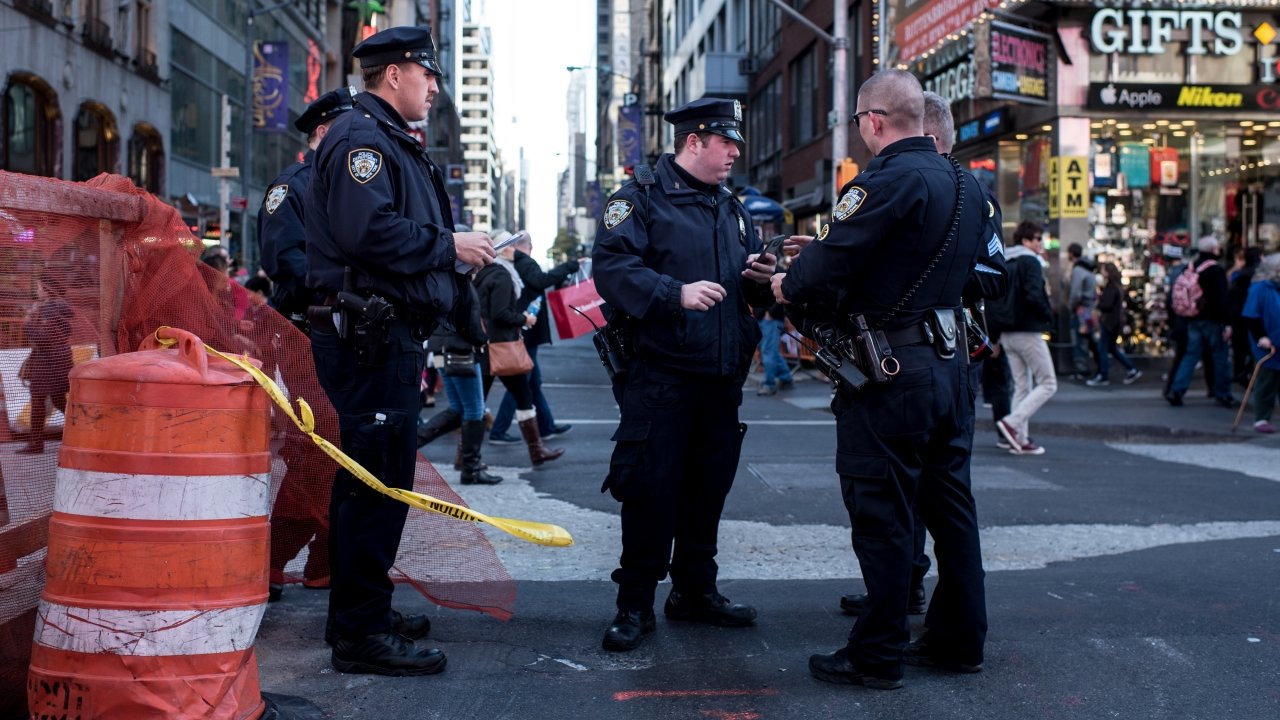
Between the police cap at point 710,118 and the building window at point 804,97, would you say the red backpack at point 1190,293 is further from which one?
the building window at point 804,97

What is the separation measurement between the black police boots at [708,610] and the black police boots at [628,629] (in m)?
0.26

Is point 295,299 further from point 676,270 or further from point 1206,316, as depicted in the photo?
point 1206,316

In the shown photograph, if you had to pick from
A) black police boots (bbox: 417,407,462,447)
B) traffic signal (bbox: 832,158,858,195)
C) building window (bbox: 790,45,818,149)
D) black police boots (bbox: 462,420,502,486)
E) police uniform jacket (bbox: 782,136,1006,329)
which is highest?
building window (bbox: 790,45,818,149)

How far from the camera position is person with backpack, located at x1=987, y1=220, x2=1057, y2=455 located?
1037cm

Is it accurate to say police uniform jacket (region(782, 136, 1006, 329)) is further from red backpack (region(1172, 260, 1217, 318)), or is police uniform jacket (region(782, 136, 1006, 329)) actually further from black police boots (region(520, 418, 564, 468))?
red backpack (region(1172, 260, 1217, 318))

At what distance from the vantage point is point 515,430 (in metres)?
12.9

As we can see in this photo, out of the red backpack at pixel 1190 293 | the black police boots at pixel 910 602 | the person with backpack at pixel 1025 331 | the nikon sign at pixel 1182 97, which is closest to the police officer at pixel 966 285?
the black police boots at pixel 910 602

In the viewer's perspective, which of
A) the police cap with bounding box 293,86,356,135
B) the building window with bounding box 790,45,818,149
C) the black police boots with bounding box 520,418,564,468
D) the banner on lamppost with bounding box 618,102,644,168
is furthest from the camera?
the banner on lamppost with bounding box 618,102,644,168

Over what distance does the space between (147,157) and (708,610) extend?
115ft

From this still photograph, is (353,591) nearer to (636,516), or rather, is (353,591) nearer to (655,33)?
(636,516)

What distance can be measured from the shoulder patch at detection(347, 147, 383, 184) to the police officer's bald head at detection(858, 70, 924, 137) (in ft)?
5.73

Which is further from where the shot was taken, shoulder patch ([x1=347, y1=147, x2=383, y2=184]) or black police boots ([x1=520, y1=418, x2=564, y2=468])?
black police boots ([x1=520, y1=418, x2=564, y2=468])

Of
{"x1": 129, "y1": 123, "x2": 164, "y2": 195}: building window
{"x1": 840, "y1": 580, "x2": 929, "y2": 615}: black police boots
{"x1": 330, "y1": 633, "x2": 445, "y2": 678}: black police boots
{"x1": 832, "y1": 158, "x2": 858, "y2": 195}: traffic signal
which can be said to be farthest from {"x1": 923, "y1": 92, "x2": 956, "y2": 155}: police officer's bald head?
{"x1": 129, "y1": 123, "x2": 164, "y2": 195}: building window

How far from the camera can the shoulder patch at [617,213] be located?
4891 millimetres
